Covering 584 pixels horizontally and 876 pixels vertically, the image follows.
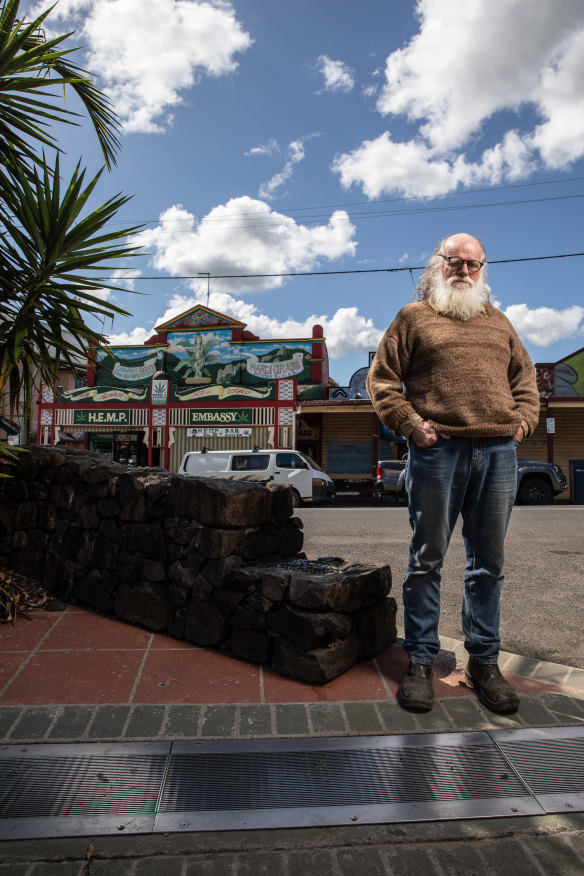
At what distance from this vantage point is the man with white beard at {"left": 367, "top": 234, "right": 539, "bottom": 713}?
8.15 feet

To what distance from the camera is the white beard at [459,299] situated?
2586 mm

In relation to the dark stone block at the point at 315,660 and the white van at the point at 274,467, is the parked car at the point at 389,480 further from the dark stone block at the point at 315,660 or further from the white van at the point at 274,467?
the dark stone block at the point at 315,660

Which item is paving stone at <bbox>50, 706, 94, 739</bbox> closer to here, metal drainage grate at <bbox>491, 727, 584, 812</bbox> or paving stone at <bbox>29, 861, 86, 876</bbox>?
paving stone at <bbox>29, 861, 86, 876</bbox>

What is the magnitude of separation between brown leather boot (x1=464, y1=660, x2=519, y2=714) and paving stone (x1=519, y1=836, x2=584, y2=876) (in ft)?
2.31

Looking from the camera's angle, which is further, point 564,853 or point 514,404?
point 514,404

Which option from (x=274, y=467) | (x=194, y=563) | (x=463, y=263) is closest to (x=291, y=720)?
(x=194, y=563)

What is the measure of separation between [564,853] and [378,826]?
1.75ft

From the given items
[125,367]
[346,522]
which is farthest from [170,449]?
[346,522]

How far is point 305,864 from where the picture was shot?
1.59 m

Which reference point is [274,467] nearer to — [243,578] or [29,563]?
[29,563]

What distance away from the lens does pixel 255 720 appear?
2.36 m

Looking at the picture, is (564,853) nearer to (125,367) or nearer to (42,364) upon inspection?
(42,364)

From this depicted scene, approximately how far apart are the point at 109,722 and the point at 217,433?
18504 millimetres

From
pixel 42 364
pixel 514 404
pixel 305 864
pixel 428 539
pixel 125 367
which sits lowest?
pixel 305 864
